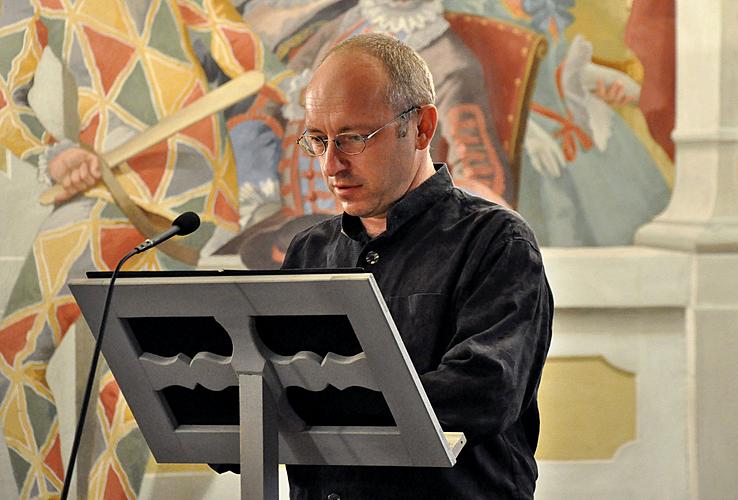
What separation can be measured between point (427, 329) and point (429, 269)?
0.13 metres

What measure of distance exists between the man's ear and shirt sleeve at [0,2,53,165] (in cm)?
241

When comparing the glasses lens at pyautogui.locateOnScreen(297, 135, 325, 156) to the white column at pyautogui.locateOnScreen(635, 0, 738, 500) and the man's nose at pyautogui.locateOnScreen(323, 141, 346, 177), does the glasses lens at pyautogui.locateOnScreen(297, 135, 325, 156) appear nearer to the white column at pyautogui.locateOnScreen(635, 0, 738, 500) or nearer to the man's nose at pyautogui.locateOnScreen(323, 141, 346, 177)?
the man's nose at pyautogui.locateOnScreen(323, 141, 346, 177)

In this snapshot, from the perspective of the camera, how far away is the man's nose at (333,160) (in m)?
2.22

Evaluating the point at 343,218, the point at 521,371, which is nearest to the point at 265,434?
the point at 521,371

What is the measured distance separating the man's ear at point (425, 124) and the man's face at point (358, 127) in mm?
35

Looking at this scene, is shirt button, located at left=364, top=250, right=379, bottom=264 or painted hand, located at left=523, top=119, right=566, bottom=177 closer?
shirt button, located at left=364, top=250, right=379, bottom=264

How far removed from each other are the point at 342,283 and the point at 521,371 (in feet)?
1.84

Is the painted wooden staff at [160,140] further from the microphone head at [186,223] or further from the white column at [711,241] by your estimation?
the microphone head at [186,223]

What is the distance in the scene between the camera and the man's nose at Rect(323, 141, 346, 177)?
2.22 metres

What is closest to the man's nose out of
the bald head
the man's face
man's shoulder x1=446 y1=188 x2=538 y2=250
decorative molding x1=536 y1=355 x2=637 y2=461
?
the man's face

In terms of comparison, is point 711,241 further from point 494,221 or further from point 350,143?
point 350,143

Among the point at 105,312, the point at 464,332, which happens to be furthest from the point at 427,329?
the point at 105,312

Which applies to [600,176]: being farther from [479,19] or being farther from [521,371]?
[521,371]

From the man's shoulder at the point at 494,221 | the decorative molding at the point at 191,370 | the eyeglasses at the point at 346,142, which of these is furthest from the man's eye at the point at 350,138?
the decorative molding at the point at 191,370
